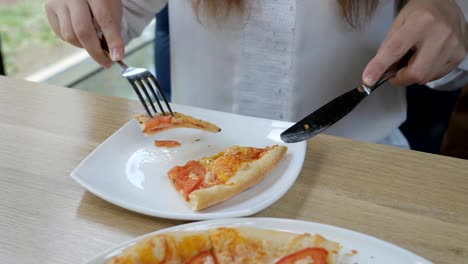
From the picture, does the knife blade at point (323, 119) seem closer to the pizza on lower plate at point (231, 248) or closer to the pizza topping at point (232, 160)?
the pizza topping at point (232, 160)

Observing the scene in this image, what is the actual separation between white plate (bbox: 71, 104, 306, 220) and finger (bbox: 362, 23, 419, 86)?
0.44ft

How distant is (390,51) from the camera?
2.63ft

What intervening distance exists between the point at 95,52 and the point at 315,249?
51 cm

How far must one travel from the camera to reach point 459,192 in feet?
2.27

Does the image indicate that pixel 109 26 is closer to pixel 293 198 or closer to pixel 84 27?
pixel 84 27

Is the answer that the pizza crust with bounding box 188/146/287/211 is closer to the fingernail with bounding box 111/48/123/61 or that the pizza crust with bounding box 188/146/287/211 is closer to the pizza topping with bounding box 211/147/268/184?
the pizza topping with bounding box 211/147/268/184

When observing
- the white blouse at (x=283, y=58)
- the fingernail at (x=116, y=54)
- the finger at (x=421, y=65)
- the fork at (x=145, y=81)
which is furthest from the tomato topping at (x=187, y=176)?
the white blouse at (x=283, y=58)

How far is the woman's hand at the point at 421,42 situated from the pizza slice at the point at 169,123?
0.23 metres

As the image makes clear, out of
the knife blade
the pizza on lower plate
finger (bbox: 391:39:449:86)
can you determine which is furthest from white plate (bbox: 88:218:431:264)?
finger (bbox: 391:39:449:86)

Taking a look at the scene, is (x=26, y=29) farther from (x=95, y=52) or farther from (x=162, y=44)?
(x=95, y=52)

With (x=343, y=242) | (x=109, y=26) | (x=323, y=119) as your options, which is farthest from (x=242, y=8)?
(x=343, y=242)

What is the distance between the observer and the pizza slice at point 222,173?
25.4 inches

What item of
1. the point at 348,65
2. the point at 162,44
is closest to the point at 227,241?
the point at 348,65

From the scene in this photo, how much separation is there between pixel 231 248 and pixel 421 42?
0.48 metres
